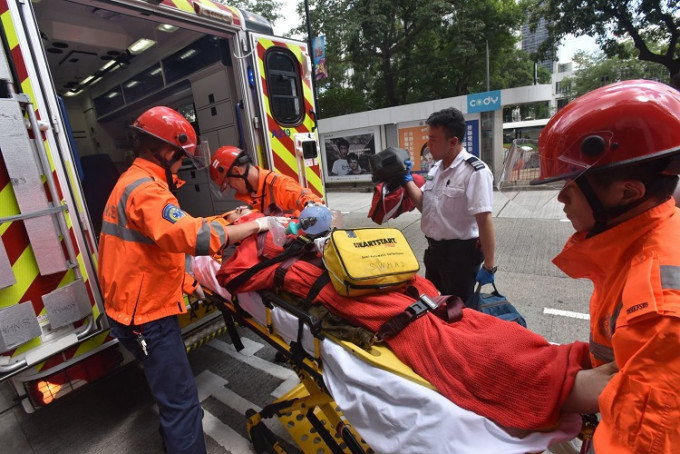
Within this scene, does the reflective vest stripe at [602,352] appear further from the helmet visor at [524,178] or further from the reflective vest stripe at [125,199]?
the reflective vest stripe at [125,199]

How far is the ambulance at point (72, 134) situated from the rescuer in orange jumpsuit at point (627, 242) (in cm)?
212

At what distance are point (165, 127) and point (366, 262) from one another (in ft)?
4.27

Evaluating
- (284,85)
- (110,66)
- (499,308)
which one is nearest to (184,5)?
(284,85)

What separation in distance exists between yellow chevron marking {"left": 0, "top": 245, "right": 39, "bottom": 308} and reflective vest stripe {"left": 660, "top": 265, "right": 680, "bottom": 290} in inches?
94.6

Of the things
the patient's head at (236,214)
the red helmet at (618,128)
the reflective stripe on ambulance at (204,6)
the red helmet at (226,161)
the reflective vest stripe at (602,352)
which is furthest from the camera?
the red helmet at (226,161)

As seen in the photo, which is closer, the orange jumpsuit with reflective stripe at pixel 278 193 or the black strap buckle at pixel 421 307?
the black strap buckle at pixel 421 307

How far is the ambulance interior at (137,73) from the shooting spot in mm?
3500

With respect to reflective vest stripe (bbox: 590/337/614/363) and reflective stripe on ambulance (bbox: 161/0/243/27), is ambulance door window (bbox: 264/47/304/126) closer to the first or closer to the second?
reflective stripe on ambulance (bbox: 161/0/243/27)

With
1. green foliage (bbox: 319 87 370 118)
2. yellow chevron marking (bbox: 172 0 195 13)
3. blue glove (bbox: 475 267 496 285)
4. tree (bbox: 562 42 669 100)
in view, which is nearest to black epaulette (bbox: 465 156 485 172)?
blue glove (bbox: 475 267 496 285)

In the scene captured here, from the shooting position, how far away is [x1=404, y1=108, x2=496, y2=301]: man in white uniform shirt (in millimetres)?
2309

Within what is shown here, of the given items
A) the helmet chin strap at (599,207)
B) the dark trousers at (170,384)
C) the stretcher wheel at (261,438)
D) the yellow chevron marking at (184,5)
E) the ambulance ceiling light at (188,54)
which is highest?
the ambulance ceiling light at (188,54)

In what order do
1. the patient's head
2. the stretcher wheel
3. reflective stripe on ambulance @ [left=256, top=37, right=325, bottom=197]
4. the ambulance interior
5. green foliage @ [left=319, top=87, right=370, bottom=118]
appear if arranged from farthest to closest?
green foliage @ [left=319, top=87, right=370, bottom=118] → the ambulance interior → reflective stripe on ambulance @ [left=256, top=37, right=325, bottom=197] → the patient's head → the stretcher wheel

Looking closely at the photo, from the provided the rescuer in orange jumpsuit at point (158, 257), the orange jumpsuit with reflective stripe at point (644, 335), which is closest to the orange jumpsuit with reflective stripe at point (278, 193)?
the rescuer in orange jumpsuit at point (158, 257)

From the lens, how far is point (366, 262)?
1397 millimetres
